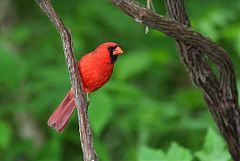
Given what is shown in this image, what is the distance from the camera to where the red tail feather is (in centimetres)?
111

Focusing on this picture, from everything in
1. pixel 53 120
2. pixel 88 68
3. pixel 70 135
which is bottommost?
pixel 70 135

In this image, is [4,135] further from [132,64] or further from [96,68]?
[96,68]

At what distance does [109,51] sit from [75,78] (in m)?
0.13

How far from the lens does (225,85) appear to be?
1.13m

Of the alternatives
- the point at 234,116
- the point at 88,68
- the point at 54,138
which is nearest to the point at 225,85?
the point at 234,116

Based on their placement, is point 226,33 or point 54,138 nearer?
point 54,138

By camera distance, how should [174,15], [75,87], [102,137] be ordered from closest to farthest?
[75,87], [174,15], [102,137]

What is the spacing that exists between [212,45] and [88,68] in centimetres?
24

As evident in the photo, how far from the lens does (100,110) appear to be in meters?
2.14

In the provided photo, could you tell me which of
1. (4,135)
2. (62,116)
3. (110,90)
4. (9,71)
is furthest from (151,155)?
(110,90)

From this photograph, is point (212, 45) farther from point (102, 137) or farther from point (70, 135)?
point (102, 137)

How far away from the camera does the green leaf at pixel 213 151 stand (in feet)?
4.72


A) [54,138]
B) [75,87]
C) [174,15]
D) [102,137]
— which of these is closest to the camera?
[75,87]

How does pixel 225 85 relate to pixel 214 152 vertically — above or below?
above
